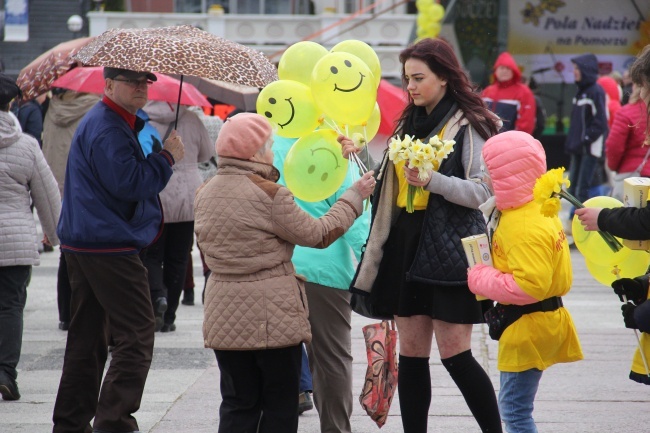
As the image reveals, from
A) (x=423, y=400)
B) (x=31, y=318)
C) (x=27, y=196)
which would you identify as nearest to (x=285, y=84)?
(x=423, y=400)

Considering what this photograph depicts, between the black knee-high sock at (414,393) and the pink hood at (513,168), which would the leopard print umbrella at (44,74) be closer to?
the black knee-high sock at (414,393)

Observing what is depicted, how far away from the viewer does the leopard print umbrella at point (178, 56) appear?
5082mm

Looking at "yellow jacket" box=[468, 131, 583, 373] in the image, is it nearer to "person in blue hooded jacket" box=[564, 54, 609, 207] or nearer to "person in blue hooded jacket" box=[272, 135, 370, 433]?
"person in blue hooded jacket" box=[272, 135, 370, 433]

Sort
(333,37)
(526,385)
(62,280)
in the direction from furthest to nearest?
(333,37), (62,280), (526,385)

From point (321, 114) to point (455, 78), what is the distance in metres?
0.71

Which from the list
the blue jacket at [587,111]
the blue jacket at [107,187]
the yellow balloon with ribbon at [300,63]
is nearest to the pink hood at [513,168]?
the yellow balloon with ribbon at [300,63]

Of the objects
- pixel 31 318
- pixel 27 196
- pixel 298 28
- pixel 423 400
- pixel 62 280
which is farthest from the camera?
pixel 298 28

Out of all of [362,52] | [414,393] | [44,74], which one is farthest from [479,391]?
[44,74]

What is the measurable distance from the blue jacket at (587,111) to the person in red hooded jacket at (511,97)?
0.75m

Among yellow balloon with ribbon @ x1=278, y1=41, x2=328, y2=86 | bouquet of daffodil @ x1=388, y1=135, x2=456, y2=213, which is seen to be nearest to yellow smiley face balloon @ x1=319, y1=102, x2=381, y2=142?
yellow balloon with ribbon @ x1=278, y1=41, x2=328, y2=86

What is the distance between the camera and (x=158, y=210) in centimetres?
546

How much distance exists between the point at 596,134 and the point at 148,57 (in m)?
9.98

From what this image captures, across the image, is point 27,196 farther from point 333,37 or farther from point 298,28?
point 298,28

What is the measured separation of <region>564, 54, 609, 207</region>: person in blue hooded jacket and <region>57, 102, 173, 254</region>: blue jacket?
9.44 m
